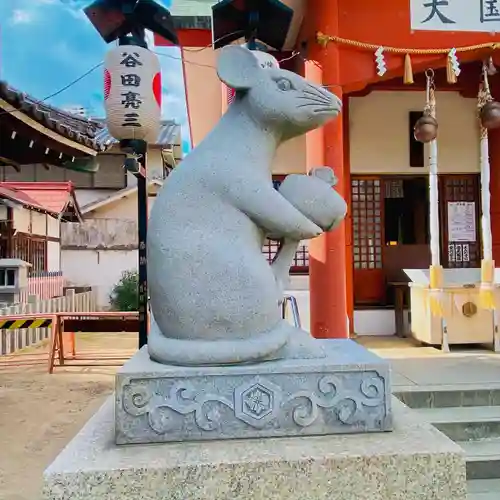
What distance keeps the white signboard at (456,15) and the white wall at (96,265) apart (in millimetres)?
14180

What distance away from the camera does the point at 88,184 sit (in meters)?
20.4

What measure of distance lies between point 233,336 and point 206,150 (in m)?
0.73

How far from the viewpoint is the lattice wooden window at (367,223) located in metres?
7.85

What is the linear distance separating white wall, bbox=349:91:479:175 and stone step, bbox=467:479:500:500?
16.3 ft

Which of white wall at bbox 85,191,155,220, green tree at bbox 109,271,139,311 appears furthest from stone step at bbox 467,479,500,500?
white wall at bbox 85,191,155,220

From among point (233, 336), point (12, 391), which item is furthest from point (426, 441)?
point (12, 391)

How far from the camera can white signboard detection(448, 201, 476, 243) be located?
309 inches

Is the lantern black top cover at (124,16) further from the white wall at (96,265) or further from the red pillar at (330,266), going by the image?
the white wall at (96,265)

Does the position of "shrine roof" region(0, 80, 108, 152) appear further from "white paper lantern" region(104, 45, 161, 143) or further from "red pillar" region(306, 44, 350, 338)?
"red pillar" region(306, 44, 350, 338)

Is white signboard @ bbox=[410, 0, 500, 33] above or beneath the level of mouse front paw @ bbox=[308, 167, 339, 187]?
above

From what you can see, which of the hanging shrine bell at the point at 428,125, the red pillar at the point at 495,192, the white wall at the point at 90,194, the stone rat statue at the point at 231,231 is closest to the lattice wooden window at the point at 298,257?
the hanging shrine bell at the point at 428,125

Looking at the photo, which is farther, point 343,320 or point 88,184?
point 88,184

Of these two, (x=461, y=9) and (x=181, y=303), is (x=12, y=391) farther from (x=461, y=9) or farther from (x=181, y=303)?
(x=461, y=9)

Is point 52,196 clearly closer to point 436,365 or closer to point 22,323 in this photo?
point 22,323
